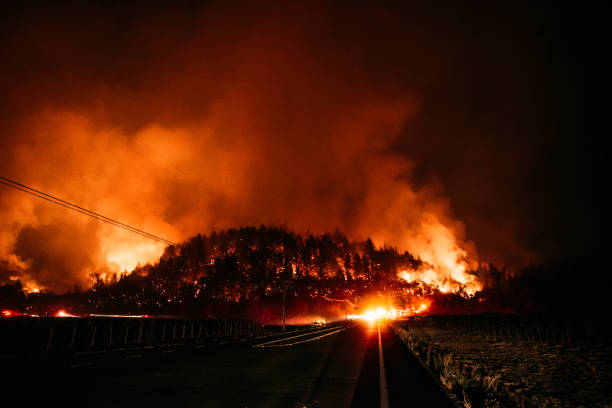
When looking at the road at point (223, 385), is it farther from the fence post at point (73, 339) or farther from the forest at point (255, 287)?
the forest at point (255, 287)

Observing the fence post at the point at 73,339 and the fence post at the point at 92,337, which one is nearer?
the fence post at the point at 73,339

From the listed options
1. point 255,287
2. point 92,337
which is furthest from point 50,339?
point 255,287

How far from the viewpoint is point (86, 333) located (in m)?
21.8

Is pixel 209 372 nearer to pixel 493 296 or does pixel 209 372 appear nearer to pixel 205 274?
pixel 205 274

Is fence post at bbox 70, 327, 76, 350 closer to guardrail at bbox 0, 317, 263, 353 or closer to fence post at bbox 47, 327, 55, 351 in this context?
guardrail at bbox 0, 317, 263, 353

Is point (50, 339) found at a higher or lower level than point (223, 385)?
higher

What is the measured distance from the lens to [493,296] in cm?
19625

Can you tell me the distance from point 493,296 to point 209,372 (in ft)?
699

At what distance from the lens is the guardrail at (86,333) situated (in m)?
19.1

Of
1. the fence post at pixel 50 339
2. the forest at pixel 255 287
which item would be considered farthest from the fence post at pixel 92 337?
the forest at pixel 255 287

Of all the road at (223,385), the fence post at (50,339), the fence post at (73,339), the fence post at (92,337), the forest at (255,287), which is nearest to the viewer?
the road at (223,385)

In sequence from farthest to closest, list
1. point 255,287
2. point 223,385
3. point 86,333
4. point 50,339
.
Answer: point 255,287 → point 86,333 → point 50,339 → point 223,385

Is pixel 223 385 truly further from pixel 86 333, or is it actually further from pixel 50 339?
pixel 86 333

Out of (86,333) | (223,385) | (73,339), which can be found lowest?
(223,385)
